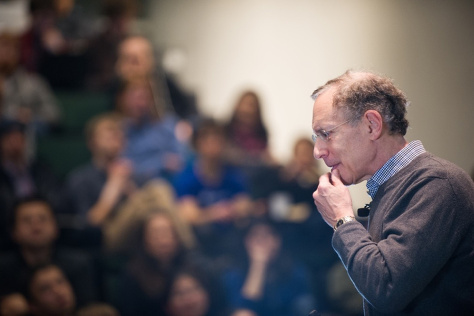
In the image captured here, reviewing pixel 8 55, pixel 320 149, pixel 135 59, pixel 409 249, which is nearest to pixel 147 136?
pixel 135 59

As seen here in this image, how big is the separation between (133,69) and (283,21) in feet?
3.65

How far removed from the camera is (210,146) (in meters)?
3.75

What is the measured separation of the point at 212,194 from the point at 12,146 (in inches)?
42.7

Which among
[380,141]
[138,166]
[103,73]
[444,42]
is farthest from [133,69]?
[380,141]

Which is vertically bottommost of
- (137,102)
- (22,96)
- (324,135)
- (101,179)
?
(101,179)

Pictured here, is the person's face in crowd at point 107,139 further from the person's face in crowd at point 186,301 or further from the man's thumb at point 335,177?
the man's thumb at point 335,177

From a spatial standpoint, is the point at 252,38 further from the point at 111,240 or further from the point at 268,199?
the point at 111,240

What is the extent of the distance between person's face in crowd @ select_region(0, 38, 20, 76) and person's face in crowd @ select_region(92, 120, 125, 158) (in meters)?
0.71

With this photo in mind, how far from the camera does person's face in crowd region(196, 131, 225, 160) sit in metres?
3.75

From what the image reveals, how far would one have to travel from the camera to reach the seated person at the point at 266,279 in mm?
3324

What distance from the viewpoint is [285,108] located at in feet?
14.4

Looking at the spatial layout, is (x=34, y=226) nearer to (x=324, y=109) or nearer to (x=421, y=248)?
(x=324, y=109)

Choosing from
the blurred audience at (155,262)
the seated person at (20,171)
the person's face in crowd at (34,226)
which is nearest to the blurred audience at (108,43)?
the seated person at (20,171)

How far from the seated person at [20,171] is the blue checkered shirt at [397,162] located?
256 centimetres
